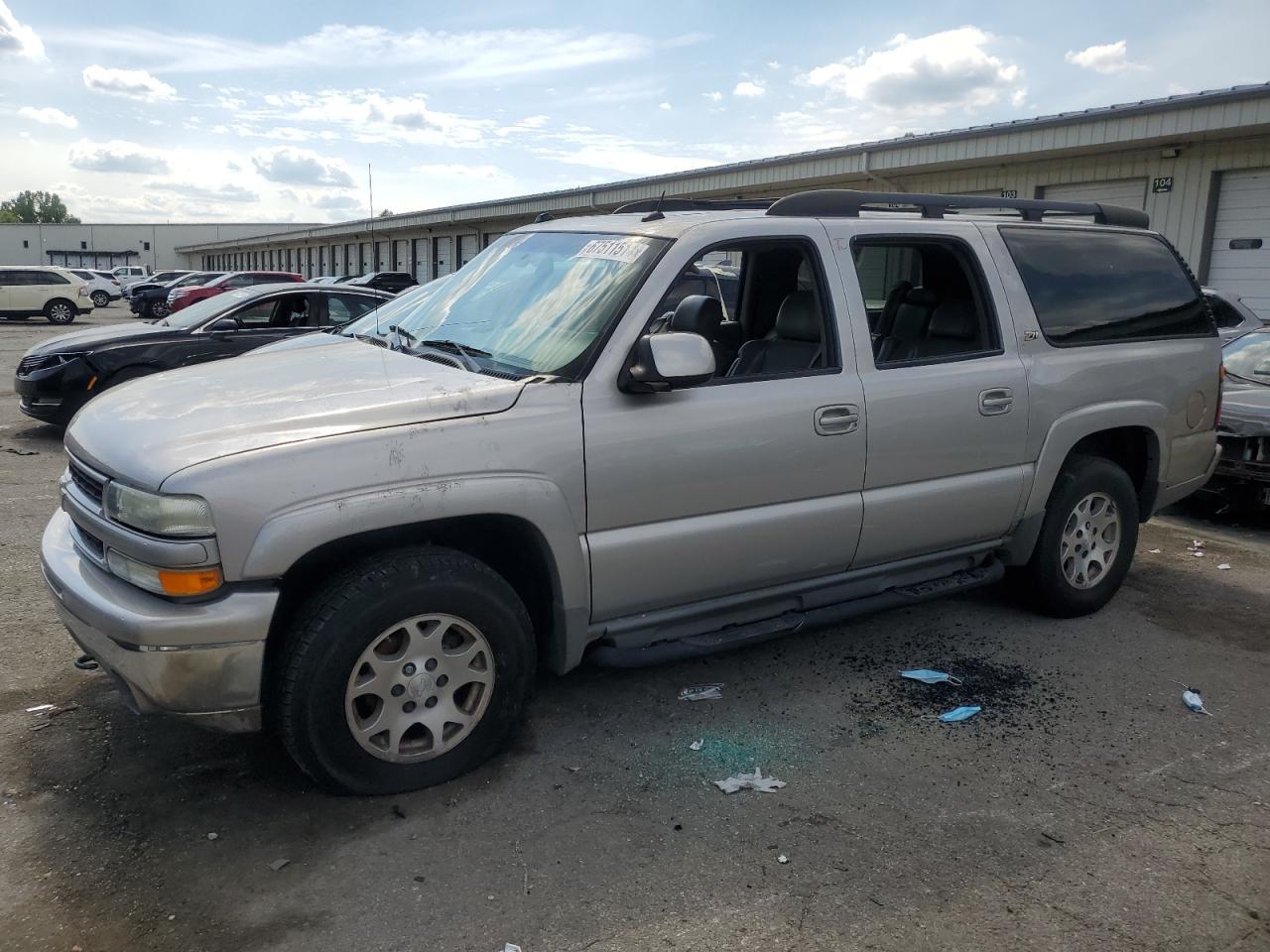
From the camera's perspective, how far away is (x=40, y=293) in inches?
1129

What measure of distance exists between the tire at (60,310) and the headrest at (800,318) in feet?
99.5

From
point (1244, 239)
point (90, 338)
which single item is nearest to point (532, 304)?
point (90, 338)

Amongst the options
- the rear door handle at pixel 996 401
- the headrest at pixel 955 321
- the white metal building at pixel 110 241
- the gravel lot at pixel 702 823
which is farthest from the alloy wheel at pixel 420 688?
the white metal building at pixel 110 241

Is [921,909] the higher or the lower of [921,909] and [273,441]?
the lower

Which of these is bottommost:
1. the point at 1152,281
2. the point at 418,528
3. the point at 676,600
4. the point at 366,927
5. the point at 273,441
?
the point at 366,927

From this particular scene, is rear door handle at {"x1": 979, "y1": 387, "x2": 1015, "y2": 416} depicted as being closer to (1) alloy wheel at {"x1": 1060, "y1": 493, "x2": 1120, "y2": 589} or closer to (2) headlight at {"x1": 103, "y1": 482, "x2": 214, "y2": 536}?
(1) alloy wheel at {"x1": 1060, "y1": 493, "x2": 1120, "y2": 589}

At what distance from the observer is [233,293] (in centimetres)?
1057

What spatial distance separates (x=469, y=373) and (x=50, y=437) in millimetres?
8169

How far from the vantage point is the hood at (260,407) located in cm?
302

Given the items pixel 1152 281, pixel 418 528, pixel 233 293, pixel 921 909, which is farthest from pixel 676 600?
pixel 233 293

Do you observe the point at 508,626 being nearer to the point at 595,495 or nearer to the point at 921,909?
the point at 595,495

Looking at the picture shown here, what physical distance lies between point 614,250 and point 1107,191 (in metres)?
13.8

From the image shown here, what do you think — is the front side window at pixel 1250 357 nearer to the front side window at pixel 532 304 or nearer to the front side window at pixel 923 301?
the front side window at pixel 923 301

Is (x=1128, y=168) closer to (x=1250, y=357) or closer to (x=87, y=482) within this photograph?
(x=1250, y=357)
